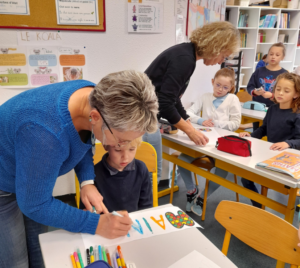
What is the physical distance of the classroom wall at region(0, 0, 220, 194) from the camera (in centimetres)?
217

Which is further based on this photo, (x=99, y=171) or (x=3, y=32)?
(x=3, y=32)

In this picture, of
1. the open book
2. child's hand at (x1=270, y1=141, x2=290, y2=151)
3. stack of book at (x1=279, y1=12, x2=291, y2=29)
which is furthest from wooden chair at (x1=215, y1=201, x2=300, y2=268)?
stack of book at (x1=279, y1=12, x2=291, y2=29)

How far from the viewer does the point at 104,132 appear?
0.79m

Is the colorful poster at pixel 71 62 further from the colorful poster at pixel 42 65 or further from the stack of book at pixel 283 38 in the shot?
the stack of book at pixel 283 38

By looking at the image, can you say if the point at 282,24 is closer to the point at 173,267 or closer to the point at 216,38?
the point at 216,38

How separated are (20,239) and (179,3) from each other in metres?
2.40

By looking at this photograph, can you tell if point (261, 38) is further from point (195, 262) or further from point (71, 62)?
point (195, 262)

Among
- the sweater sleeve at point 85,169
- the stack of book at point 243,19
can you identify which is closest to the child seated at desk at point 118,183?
the sweater sleeve at point 85,169

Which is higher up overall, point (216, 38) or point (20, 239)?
point (216, 38)

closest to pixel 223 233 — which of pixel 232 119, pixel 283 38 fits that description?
pixel 232 119

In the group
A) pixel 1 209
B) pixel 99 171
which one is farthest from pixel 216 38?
pixel 1 209

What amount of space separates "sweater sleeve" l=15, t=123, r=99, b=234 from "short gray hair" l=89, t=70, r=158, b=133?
18 cm

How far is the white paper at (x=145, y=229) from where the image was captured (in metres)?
0.92

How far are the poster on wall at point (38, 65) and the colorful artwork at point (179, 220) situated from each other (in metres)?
1.62
